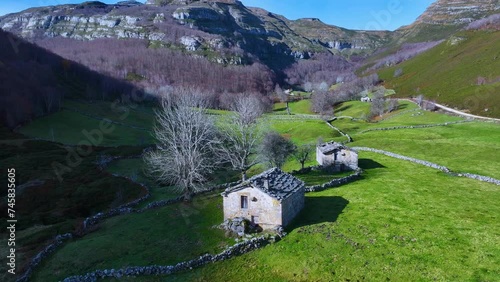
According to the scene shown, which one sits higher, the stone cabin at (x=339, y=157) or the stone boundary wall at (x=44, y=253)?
the stone cabin at (x=339, y=157)

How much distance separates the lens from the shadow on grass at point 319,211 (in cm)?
3906

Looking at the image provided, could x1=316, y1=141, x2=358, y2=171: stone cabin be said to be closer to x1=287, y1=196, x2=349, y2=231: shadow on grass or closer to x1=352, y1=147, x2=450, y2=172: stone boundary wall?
x1=352, y1=147, x2=450, y2=172: stone boundary wall

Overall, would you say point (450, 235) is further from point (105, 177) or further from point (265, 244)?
point (105, 177)

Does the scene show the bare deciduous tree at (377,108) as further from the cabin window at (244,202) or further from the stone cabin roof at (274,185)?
the cabin window at (244,202)

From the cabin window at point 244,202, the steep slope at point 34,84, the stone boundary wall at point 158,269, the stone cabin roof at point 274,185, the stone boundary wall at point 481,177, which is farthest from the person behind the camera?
the steep slope at point 34,84

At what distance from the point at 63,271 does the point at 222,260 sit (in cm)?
1486

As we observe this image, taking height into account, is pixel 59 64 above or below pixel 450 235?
above

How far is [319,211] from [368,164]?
26.3 meters

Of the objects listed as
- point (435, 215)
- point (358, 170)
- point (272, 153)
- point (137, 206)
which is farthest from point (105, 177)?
point (435, 215)

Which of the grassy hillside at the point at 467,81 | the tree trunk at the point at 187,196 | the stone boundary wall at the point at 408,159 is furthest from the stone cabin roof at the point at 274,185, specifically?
the grassy hillside at the point at 467,81

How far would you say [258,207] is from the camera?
3778 centimetres

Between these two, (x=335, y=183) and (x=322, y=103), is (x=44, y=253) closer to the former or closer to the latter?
(x=335, y=183)

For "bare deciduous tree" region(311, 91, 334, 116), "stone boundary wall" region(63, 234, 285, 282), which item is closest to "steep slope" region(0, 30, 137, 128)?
"stone boundary wall" region(63, 234, 285, 282)

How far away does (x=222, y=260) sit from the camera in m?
33.5
